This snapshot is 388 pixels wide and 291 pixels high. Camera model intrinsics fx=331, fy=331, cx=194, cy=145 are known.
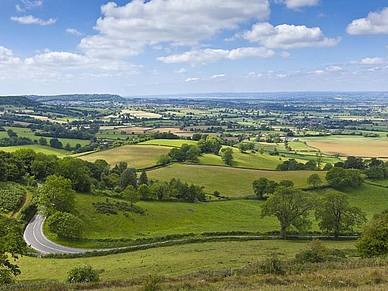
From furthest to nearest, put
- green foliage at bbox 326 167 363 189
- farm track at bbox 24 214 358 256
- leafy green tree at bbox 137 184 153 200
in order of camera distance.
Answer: green foliage at bbox 326 167 363 189 → leafy green tree at bbox 137 184 153 200 → farm track at bbox 24 214 358 256

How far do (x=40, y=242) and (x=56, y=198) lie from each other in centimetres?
962

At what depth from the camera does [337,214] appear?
60.2 metres

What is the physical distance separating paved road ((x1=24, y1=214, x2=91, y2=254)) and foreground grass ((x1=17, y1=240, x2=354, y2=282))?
471 cm

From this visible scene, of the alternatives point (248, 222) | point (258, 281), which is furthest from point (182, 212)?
point (258, 281)

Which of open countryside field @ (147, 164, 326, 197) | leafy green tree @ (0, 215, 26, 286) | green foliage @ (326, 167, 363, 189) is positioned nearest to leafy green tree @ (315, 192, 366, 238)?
open countryside field @ (147, 164, 326, 197)

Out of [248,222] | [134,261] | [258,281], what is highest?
[258,281]

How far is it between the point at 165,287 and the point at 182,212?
171 feet

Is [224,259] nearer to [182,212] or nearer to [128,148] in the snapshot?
[182,212]

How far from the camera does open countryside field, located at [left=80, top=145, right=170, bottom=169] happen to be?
12912 centimetres

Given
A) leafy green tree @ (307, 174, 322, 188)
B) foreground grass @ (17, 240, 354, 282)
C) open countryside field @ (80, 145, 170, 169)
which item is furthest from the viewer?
open countryside field @ (80, 145, 170, 169)

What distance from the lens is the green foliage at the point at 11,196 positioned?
61.7 meters

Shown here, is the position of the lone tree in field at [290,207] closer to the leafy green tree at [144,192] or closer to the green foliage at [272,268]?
the leafy green tree at [144,192]

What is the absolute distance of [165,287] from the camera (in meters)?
23.3

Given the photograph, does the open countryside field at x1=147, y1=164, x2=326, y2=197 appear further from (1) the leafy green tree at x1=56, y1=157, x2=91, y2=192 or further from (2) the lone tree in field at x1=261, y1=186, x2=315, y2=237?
(2) the lone tree in field at x1=261, y1=186, x2=315, y2=237
